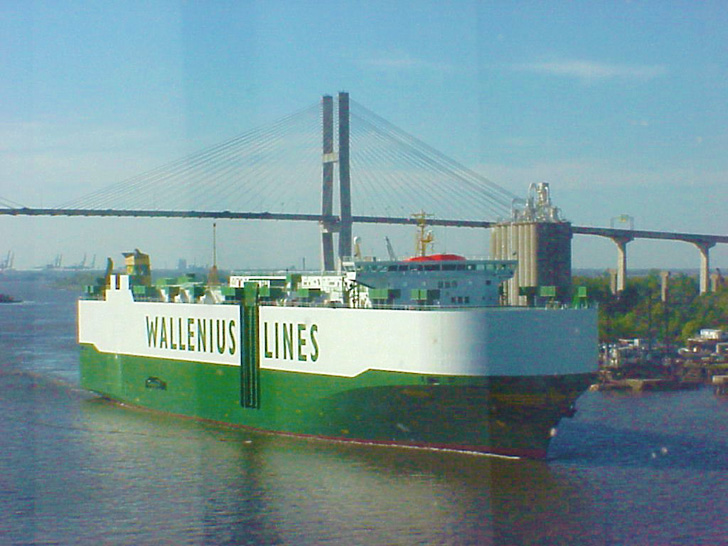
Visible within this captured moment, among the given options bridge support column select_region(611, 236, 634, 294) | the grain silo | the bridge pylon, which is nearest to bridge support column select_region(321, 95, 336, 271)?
the bridge pylon

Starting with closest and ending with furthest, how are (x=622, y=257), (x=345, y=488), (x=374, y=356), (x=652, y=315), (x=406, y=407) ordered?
(x=345, y=488)
(x=406, y=407)
(x=374, y=356)
(x=652, y=315)
(x=622, y=257)

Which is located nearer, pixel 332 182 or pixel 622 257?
pixel 332 182

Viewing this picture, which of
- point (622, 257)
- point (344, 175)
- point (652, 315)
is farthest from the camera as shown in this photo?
point (622, 257)

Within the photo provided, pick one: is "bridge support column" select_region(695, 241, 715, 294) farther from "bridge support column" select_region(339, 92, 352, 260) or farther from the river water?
the river water

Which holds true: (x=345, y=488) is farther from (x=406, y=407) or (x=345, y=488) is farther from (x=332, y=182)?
(x=332, y=182)

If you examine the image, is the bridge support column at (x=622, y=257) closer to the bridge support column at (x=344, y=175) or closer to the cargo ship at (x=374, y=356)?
the bridge support column at (x=344, y=175)

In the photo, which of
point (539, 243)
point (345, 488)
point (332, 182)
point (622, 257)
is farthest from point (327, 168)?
point (345, 488)

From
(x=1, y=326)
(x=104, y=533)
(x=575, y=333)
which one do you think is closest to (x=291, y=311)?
(x=575, y=333)

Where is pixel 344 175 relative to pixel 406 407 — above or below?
above
